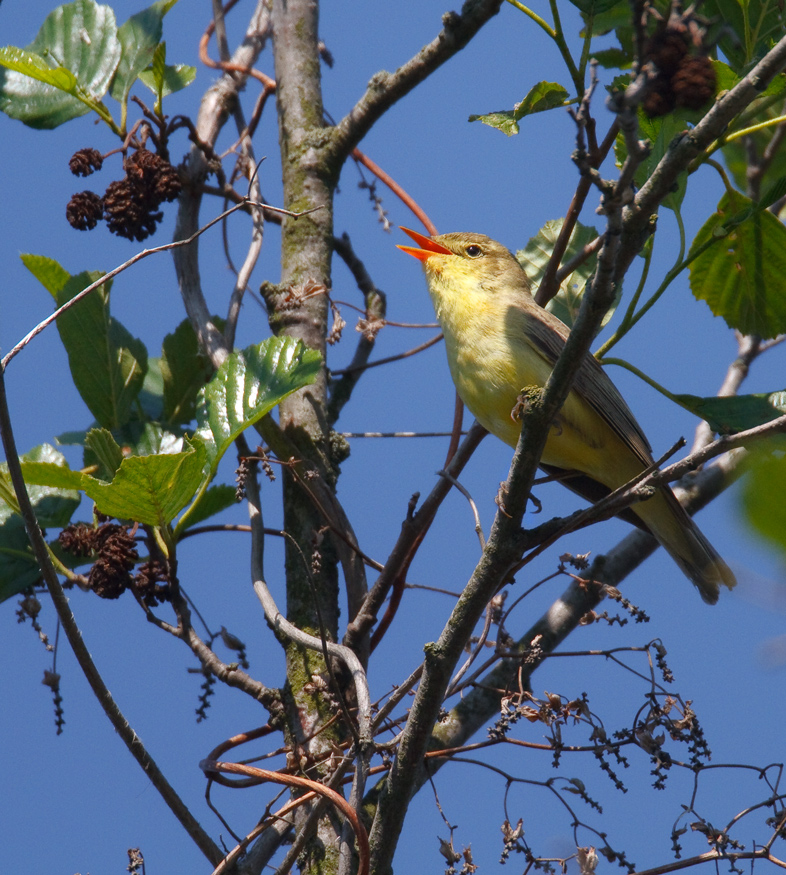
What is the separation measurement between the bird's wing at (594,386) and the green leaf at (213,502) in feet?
4.40

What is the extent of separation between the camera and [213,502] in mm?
3322

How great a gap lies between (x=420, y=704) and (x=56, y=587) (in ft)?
3.20

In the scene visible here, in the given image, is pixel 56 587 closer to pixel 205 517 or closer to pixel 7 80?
pixel 205 517

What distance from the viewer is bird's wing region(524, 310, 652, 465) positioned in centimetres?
365

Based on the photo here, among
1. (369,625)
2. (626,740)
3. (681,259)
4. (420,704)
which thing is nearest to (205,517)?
(369,625)

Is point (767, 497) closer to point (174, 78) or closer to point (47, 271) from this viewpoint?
point (47, 271)

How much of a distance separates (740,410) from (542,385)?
2.86ft

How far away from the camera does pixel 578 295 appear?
4066 millimetres

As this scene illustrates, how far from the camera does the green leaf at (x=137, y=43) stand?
3576 mm

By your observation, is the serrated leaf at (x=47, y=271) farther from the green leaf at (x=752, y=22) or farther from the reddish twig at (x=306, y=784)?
the green leaf at (x=752, y=22)

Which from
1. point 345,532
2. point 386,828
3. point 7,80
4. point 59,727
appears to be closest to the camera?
point 386,828

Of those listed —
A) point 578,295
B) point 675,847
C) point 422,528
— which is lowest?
point 675,847

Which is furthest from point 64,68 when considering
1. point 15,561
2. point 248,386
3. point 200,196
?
point 15,561

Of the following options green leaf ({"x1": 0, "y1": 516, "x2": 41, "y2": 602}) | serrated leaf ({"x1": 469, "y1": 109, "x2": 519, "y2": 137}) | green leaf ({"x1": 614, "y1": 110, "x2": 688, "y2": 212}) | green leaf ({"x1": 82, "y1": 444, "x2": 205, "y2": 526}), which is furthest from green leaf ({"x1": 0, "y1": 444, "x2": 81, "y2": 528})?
green leaf ({"x1": 614, "y1": 110, "x2": 688, "y2": 212})
